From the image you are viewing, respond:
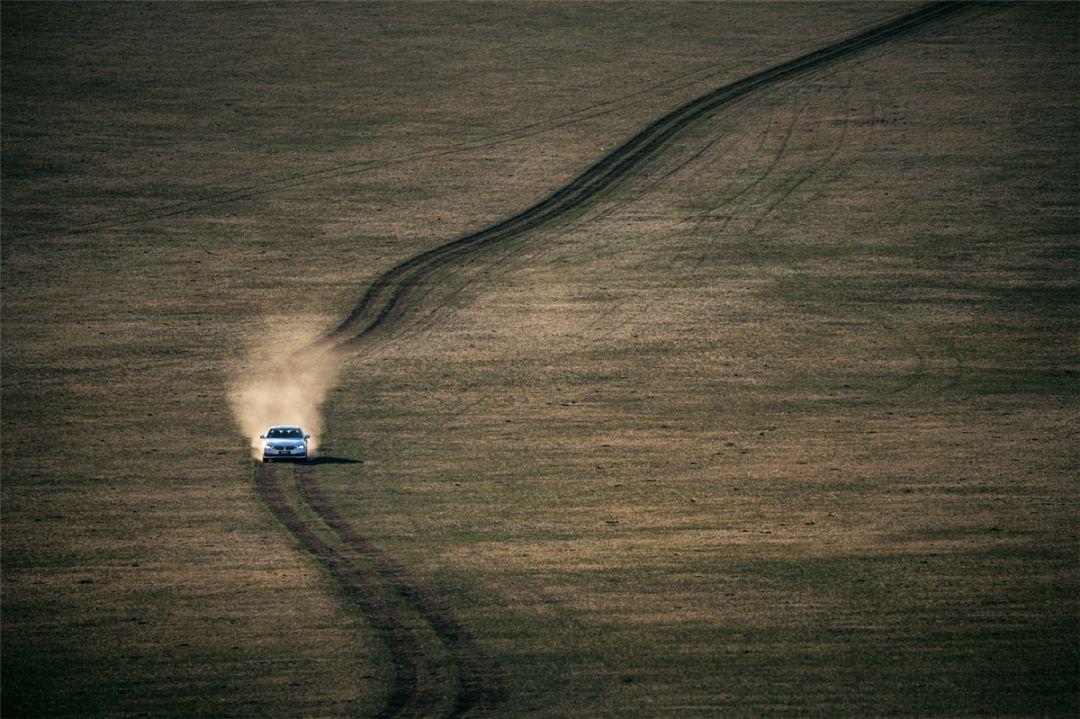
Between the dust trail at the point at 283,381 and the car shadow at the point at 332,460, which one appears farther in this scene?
the dust trail at the point at 283,381

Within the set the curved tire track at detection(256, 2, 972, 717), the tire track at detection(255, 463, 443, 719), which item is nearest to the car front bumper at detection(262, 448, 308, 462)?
the curved tire track at detection(256, 2, 972, 717)

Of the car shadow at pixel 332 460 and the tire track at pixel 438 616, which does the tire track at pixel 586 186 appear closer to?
the car shadow at pixel 332 460

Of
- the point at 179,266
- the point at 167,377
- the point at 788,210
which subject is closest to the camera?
the point at 167,377

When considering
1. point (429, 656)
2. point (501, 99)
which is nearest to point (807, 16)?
point (501, 99)

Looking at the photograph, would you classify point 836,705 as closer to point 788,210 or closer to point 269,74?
point 788,210

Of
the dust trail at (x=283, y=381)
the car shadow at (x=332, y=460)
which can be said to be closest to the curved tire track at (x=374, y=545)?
the dust trail at (x=283, y=381)

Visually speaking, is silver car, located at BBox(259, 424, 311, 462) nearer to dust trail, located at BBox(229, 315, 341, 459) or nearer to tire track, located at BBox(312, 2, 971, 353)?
dust trail, located at BBox(229, 315, 341, 459)

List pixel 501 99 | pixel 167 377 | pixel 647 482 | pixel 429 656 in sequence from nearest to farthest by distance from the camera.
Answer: pixel 429 656
pixel 647 482
pixel 167 377
pixel 501 99
